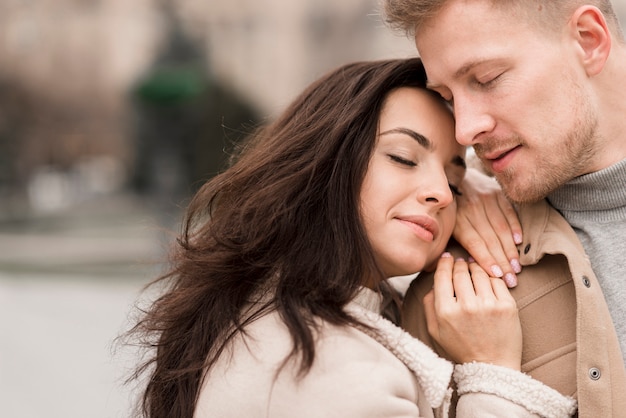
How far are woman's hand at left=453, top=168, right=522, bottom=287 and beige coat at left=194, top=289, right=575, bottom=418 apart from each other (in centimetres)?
39

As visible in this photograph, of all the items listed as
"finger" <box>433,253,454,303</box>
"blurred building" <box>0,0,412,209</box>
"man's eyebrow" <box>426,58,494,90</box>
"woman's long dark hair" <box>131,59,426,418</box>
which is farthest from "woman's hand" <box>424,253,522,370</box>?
"blurred building" <box>0,0,412,209</box>

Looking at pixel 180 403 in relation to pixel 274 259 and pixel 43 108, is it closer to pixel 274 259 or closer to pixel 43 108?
pixel 274 259

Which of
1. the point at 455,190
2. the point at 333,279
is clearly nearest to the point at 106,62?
the point at 455,190

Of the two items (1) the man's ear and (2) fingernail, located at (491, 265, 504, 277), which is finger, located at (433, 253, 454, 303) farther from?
(1) the man's ear

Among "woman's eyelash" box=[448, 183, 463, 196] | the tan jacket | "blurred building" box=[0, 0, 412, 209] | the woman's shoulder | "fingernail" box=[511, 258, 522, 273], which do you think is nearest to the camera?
the woman's shoulder

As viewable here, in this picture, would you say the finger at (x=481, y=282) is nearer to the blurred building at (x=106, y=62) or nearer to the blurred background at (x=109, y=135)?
the blurred background at (x=109, y=135)

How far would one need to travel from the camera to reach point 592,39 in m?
2.90

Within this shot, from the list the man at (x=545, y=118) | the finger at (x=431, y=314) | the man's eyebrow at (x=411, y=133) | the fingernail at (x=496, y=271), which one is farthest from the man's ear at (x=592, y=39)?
the finger at (x=431, y=314)

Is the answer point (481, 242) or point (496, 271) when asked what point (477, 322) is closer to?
point (496, 271)

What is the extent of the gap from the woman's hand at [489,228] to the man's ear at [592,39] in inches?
21.6

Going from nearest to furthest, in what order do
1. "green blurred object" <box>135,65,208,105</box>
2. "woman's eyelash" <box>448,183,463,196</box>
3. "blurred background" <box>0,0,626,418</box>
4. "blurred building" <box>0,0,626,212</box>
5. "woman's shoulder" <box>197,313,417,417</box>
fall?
"woman's shoulder" <box>197,313,417,417</box>, "woman's eyelash" <box>448,183,463,196</box>, "blurred background" <box>0,0,626,418</box>, "green blurred object" <box>135,65,208,105</box>, "blurred building" <box>0,0,626,212</box>

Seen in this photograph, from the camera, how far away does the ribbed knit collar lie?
2893 mm

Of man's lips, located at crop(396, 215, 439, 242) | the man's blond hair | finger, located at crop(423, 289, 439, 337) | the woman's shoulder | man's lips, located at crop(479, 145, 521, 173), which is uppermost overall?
the man's blond hair

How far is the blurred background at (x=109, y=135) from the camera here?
714 centimetres
